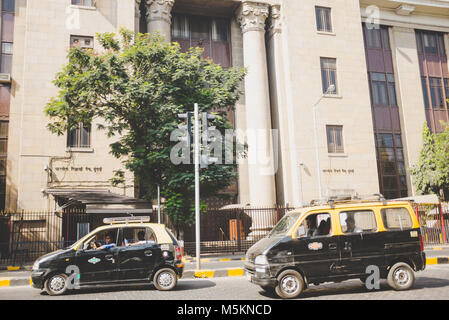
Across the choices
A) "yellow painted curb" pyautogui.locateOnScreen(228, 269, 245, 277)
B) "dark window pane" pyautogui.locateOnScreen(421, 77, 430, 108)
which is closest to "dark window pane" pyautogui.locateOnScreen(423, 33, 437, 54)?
"dark window pane" pyautogui.locateOnScreen(421, 77, 430, 108)

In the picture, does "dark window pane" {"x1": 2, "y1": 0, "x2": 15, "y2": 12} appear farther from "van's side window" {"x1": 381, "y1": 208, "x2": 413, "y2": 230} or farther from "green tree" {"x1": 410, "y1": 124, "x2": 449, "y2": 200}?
"green tree" {"x1": 410, "y1": 124, "x2": 449, "y2": 200}

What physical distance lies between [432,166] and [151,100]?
68.7 ft

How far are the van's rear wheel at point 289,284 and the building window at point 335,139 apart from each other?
1870 cm

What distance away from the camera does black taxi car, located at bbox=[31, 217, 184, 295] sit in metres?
9.81

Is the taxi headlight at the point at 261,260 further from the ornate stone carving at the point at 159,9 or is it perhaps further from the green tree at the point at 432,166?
the green tree at the point at 432,166

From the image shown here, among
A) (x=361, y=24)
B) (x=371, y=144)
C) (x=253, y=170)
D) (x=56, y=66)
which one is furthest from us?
(x=361, y=24)

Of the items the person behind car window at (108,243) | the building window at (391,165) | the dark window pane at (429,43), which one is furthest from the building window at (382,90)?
the person behind car window at (108,243)

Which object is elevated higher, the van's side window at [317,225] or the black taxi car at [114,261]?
the van's side window at [317,225]

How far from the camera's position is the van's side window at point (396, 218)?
9391 mm

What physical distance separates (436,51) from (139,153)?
1100 inches

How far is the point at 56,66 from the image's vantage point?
22.2 meters

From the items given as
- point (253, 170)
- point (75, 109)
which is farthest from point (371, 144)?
point (75, 109)
